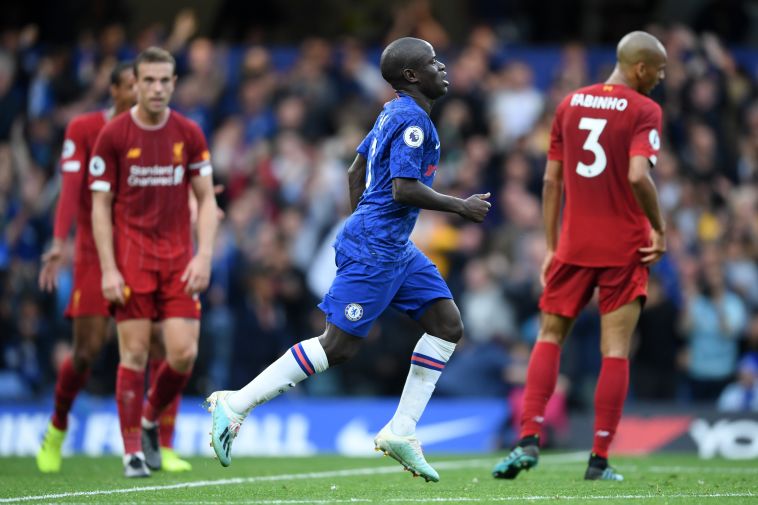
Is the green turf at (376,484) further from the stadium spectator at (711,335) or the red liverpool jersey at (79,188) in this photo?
the stadium spectator at (711,335)

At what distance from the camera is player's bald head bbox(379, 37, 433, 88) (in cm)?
746

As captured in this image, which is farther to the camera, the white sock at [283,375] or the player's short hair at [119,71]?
the player's short hair at [119,71]

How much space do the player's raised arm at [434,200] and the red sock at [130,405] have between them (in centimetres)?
253

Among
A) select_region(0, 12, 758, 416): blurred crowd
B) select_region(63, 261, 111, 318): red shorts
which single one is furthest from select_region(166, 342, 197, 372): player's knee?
select_region(0, 12, 758, 416): blurred crowd

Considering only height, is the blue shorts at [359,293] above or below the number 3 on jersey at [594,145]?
below

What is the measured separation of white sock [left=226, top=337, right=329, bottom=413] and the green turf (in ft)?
1.61

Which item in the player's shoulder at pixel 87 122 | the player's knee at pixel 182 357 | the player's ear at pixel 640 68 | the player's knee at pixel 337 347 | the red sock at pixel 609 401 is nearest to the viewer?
the player's knee at pixel 337 347

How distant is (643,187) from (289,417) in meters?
5.92

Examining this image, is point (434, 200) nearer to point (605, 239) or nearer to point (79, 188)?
point (605, 239)

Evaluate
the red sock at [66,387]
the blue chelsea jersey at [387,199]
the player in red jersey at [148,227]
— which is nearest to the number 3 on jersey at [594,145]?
the blue chelsea jersey at [387,199]

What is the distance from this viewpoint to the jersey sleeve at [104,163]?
8.80 meters

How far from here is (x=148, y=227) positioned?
895cm

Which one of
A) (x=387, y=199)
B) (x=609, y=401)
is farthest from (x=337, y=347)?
(x=609, y=401)

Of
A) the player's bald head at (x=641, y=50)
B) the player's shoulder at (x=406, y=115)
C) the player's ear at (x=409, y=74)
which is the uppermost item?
the player's bald head at (x=641, y=50)
